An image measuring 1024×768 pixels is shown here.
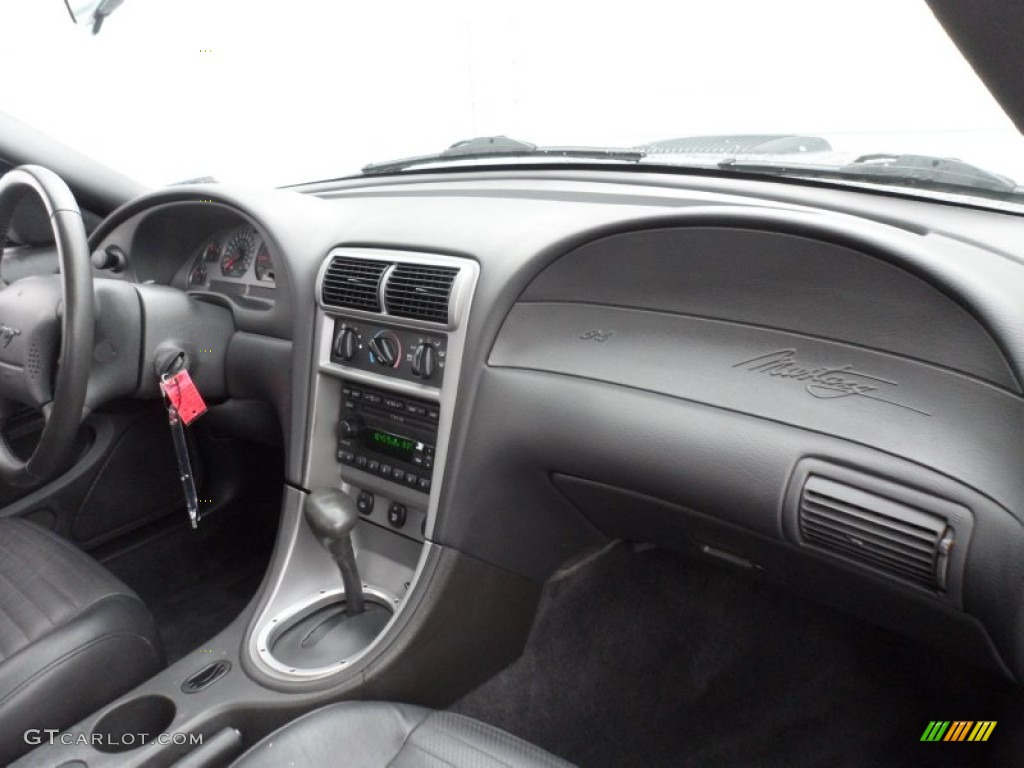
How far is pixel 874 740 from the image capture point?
158cm

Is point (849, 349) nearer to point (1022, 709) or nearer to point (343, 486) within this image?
point (1022, 709)

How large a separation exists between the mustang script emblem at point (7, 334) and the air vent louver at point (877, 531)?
1.47m

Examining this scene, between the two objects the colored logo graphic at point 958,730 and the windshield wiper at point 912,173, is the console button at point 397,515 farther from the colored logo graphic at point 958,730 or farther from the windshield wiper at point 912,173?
the colored logo graphic at point 958,730

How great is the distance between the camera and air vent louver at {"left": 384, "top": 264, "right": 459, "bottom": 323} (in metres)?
1.32

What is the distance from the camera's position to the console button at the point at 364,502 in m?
1.58

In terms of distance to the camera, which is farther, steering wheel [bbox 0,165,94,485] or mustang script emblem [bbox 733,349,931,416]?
steering wheel [bbox 0,165,94,485]

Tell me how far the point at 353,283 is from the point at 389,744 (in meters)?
0.79

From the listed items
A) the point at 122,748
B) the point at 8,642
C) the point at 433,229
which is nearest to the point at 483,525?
the point at 433,229

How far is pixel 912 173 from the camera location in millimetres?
1155

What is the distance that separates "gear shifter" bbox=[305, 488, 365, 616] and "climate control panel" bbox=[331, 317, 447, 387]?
250 millimetres

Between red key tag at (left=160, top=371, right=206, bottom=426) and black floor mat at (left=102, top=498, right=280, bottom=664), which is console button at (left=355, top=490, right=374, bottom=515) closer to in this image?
red key tag at (left=160, top=371, right=206, bottom=426)

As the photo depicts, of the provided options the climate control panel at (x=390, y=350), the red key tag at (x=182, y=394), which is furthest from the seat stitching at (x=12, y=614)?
the climate control panel at (x=390, y=350)

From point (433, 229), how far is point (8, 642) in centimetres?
102

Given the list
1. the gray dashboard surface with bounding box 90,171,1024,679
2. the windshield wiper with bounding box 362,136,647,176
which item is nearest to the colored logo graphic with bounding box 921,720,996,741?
the gray dashboard surface with bounding box 90,171,1024,679
